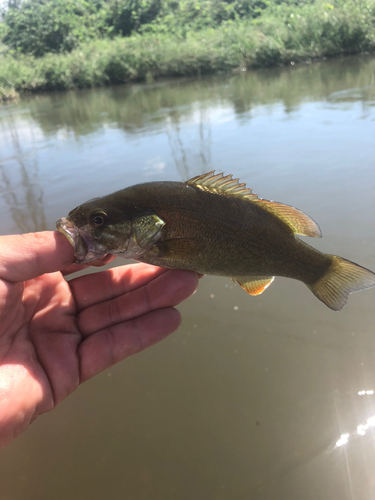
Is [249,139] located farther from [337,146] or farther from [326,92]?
[326,92]

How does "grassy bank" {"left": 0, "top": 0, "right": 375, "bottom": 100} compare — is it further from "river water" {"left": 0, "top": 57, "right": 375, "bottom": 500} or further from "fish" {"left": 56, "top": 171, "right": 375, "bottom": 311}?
"fish" {"left": 56, "top": 171, "right": 375, "bottom": 311}


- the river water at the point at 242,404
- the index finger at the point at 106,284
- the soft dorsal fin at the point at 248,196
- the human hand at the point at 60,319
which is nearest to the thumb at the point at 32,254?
the human hand at the point at 60,319

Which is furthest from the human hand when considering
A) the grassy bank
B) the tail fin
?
the grassy bank

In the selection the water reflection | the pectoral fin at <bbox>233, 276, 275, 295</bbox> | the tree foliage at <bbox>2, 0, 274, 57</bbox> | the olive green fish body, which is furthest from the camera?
the tree foliage at <bbox>2, 0, 274, 57</bbox>

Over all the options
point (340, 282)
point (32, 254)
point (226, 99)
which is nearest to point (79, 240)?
point (32, 254)

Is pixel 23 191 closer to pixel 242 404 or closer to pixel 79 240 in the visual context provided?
pixel 79 240

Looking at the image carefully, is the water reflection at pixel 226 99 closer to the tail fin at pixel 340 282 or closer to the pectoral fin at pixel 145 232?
the tail fin at pixel 340 282

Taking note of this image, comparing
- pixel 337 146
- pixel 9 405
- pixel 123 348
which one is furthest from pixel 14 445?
pixel 337 146
